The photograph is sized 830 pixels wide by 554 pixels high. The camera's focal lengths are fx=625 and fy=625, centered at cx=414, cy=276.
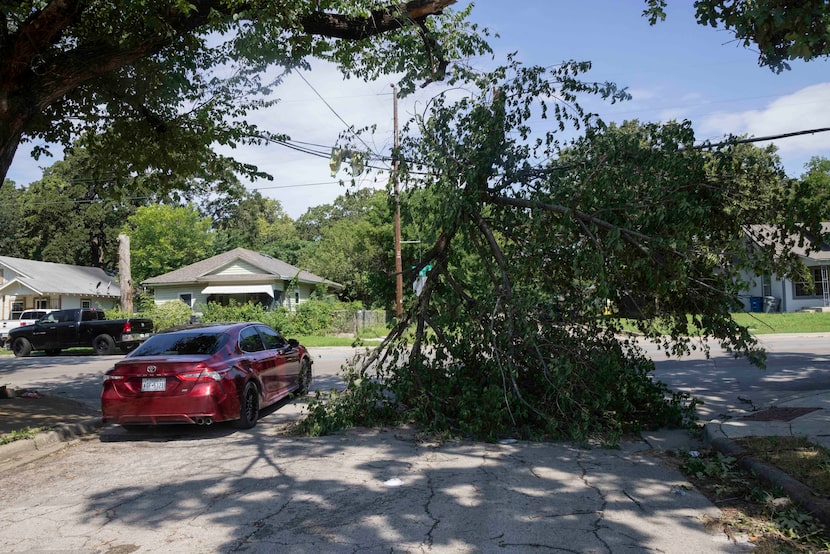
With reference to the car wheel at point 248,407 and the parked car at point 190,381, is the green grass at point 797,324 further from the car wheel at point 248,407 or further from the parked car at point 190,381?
the parked car at point 190,381

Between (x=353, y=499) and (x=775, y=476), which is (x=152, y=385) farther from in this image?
(x=775, y=476)

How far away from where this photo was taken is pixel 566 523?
15.9 ft

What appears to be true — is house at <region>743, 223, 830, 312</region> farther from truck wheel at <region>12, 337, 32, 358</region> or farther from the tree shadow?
truck wheel at <region>12, 337, 32, 358</region>

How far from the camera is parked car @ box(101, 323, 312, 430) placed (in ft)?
26.2

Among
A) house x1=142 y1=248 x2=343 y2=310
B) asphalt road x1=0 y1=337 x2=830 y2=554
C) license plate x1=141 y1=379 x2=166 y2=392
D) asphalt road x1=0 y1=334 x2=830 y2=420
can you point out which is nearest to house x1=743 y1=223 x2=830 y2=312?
asphalt road x1=0 y1=334 x2=830 y2=420

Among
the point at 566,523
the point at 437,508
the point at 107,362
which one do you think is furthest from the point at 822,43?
the point at 107,362

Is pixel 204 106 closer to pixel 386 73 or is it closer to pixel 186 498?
pixel 386 73

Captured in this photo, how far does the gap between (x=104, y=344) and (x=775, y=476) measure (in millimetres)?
22668

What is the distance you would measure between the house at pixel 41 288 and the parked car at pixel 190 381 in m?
31.1

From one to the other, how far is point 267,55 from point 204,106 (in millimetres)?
2234

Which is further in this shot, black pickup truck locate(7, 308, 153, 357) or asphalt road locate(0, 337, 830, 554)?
black pickup truck locate(7, 308, 153, 357)

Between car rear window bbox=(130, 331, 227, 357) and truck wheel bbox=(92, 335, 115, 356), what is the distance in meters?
15.5

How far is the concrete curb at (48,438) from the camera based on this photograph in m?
7.49

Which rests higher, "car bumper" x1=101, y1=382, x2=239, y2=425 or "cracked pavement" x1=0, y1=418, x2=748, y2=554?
"car bumper" x1=101, y1=382, x2=239, y2=425
